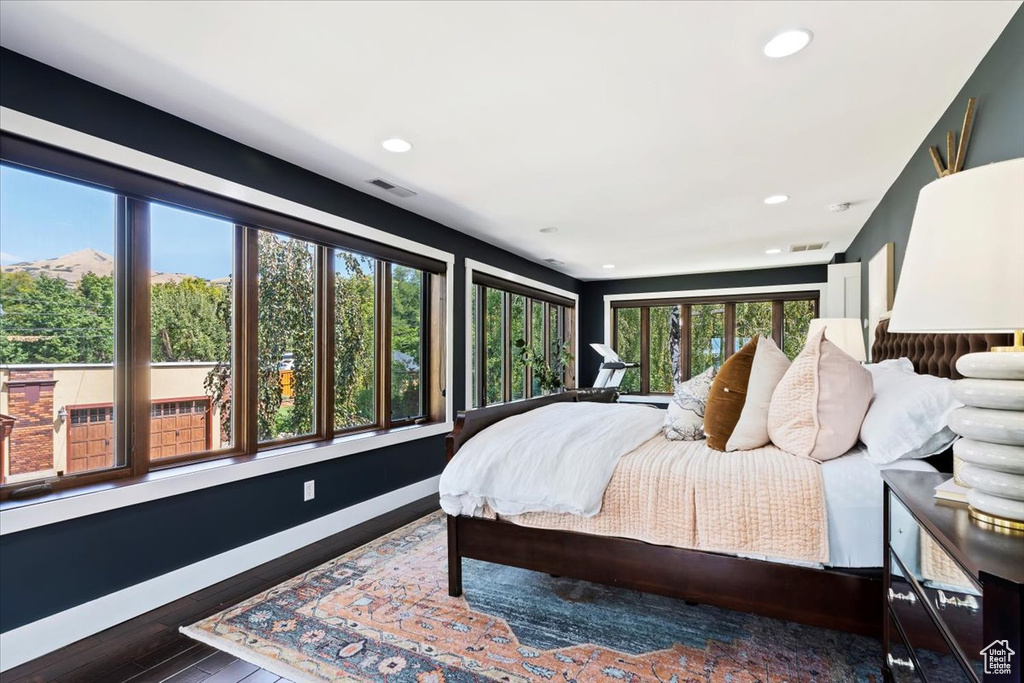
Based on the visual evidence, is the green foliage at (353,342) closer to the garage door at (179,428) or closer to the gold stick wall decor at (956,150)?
the garage door at (179,428)

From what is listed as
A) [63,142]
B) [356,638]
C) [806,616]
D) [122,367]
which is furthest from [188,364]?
[806,616]

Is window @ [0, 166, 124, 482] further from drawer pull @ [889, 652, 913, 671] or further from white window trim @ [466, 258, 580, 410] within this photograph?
drawer pull @ [889, 652, 913, 671]

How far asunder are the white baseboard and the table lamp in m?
3.16

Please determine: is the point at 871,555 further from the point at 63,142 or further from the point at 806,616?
the point at 63,142

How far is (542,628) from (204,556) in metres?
1.81

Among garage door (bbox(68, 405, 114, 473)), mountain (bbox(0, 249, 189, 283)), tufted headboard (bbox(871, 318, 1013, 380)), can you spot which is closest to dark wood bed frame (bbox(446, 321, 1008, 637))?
tufted headboard (bbox(871, 318, 1013, 380))

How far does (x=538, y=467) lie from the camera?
2277 mm

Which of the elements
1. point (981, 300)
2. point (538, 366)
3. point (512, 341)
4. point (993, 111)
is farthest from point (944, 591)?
point (512, 341)

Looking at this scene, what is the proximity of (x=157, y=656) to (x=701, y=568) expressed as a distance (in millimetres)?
2210

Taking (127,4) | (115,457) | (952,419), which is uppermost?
(127,4)

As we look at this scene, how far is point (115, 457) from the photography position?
8.04 ft

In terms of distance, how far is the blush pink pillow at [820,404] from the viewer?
6.69 ft

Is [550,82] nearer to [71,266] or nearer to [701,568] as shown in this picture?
[701,568]

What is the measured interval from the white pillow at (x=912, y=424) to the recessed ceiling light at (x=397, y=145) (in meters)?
2.59
